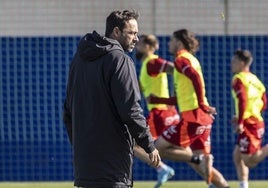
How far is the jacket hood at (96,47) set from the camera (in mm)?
7035

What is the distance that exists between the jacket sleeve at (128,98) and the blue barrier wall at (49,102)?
775 cm

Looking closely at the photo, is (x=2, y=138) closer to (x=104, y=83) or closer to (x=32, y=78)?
(x=32, y=78)

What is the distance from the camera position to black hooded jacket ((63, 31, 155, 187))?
6.94 metres

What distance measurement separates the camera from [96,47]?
7.06m

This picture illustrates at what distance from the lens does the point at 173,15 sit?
52.3ft

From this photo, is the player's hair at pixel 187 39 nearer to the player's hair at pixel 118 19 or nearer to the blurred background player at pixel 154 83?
the blurred background player at pixel 154 83

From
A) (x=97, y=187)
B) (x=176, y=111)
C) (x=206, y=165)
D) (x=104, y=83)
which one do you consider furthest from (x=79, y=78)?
(x=176, y=111)

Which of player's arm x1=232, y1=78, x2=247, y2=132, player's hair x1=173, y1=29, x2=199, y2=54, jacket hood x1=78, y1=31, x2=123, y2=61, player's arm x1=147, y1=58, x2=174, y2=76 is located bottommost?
player's arm x1=232, y1=78, x2=247, y2=132

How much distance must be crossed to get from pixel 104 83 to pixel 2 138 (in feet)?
27.0

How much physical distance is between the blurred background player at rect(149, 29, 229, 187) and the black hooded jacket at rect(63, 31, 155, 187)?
4.87 metres

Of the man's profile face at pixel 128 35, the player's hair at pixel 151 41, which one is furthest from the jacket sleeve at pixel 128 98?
→ the player's hair at pixel 151 41

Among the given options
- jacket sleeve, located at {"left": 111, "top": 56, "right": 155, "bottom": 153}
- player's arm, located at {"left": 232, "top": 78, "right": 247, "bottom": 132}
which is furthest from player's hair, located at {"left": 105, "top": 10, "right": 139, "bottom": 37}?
player's arm, located at {"left": 232, "top": 78, "right": 247, "bottom": 132}

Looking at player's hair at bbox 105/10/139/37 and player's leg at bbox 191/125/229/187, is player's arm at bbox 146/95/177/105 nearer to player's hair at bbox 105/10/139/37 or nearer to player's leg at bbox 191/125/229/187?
player's leg at bbox 191/125/229/187

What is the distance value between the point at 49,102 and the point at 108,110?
26.0 feet
